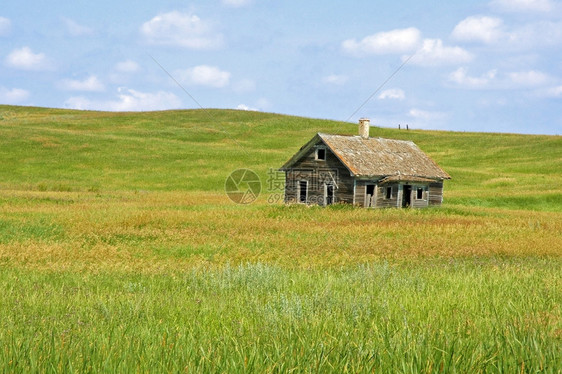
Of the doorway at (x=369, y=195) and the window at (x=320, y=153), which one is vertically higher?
the window at (x=320, y=153)

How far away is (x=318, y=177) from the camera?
3816cm

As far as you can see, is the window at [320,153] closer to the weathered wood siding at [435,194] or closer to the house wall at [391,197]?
the house wall at [391,197]

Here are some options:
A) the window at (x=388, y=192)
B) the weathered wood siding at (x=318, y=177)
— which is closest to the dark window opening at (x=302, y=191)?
the weathered wood siding at (x=318, y=177)

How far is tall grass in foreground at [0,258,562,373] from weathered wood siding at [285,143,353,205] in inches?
1023

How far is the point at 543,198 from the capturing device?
45.9 metres

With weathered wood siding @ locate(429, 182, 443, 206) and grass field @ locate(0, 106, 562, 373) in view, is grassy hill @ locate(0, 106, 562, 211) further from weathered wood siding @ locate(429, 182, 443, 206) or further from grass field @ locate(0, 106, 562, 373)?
weathered wood siding @ locate(429, 182, 443, 206)

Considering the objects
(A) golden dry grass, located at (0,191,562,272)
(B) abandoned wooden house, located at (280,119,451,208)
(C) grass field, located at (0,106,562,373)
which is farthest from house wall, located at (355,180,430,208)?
(A) golden dry grass, located at (0,191,562,272)

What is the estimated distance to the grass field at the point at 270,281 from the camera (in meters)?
3.58

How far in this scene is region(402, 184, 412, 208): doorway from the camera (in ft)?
132

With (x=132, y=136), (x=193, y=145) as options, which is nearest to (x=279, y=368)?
(x=193, y=145)

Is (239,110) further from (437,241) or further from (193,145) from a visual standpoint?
(437,241)

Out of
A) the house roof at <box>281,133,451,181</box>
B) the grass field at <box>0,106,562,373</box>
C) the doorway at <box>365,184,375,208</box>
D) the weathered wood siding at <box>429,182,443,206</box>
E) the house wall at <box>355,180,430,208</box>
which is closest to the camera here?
the grass field at <box>0,106,562,373</box>

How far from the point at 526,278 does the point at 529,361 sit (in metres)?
5.35

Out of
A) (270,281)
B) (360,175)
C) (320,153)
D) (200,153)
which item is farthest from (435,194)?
(200,153)
